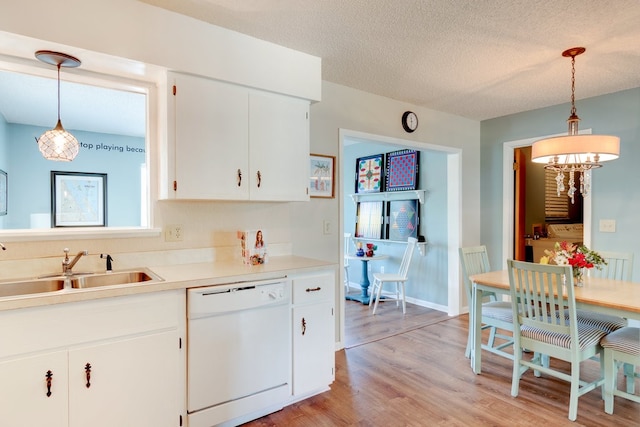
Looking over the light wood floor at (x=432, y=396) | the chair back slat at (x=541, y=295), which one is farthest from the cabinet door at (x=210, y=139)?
the chair back slat at (x=541, y=295)

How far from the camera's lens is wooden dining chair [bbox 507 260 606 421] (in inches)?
83.7

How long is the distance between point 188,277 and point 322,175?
61.1 inches

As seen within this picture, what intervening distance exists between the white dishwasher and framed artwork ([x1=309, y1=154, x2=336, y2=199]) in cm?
111

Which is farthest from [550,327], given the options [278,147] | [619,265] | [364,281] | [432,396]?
[364,281]

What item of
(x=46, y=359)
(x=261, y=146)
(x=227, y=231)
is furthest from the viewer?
(x=227, y=231)

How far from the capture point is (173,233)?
7.89ft

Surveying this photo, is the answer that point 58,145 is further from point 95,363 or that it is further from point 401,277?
point 401,277

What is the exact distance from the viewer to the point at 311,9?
2.05 meters

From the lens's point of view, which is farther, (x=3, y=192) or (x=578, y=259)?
(x=578, y=259)

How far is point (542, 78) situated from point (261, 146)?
2.50 m

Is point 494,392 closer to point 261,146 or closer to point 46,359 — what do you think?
point 261,146

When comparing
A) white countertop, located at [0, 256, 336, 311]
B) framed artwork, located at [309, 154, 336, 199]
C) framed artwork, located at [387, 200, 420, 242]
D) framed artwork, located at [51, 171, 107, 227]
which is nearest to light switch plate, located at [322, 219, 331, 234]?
framed artwork, located at [309, 154, 336, 199]

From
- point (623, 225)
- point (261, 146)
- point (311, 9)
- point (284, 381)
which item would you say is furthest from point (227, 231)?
point (623, 225)

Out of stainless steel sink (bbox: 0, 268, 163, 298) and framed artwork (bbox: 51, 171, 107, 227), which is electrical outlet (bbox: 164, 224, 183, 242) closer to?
stainless steel sink (bbox: 0, 268, 163, 298)
